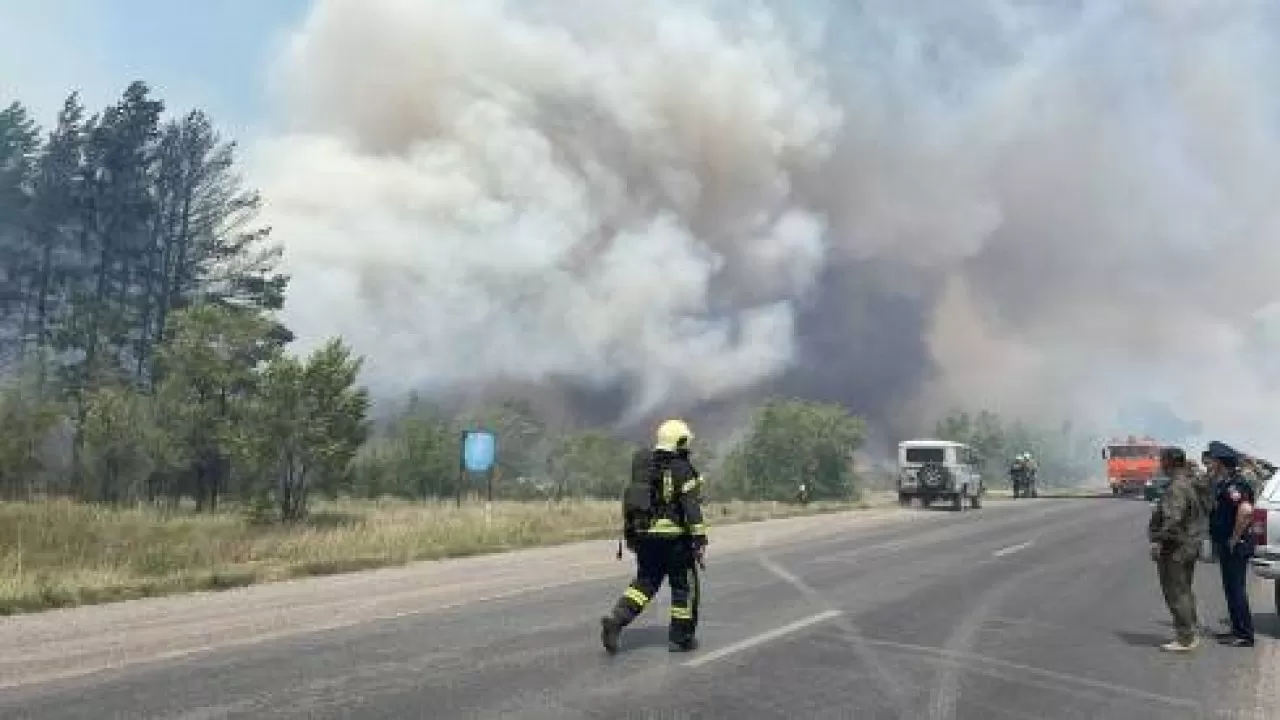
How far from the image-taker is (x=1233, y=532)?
9172mm

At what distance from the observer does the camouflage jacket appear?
881cm

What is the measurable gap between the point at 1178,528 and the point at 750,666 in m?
4.03

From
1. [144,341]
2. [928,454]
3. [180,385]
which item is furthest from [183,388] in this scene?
[928,454]

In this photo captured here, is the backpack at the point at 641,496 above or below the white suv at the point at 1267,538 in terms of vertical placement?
above

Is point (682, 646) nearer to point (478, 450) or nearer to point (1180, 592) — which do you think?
point (1180, 592)

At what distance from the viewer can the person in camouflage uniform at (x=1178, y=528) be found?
28.6ft

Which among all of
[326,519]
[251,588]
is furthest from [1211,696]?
[326,519]

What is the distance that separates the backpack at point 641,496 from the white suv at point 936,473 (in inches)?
1093

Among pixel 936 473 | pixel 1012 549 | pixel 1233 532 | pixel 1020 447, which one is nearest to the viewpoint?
pixel 1233 532

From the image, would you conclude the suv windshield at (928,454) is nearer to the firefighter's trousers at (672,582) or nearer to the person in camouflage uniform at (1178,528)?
the person in camouflage uniform at (1178,528)

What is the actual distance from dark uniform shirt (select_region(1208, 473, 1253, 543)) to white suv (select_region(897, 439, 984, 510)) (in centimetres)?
2504

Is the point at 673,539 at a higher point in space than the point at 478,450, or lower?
lower

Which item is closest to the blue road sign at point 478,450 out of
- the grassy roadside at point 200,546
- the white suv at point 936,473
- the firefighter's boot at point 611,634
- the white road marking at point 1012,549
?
the grassy roadside at point 200,546

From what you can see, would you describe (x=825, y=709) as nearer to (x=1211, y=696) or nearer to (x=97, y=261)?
(x=1211, y=696)
